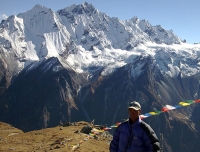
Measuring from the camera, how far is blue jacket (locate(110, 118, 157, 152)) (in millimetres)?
10055

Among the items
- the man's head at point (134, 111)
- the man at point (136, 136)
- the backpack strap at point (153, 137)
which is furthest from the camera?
the man's head at point (134, 111)

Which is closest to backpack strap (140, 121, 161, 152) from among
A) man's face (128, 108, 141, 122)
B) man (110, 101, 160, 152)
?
man (110, 101, 160, 152)

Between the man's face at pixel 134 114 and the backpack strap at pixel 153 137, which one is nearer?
the backpack strap at pixel 153 137

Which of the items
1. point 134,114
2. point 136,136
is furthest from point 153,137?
point 134,114

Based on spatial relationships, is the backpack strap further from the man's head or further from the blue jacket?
A: the man's head

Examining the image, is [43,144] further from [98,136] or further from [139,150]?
[139,150]

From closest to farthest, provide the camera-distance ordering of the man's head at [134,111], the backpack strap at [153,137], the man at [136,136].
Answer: the backpack strap at [153,137], the man at [136,136], the man's head at [134,111]

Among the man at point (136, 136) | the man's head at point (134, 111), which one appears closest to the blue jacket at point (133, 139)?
the man at point (136, 136)

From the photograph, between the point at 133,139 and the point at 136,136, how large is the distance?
163 mm

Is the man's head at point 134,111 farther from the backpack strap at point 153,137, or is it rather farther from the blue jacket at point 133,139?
the backpack strap at point 153,137

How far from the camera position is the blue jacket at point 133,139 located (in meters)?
10.1

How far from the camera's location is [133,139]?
10.2m

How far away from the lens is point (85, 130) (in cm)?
3728

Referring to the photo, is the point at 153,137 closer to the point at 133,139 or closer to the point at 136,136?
→ the point at 136,136
